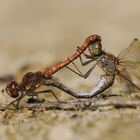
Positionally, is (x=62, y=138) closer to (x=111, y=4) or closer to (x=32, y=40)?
(x=32, y=40)

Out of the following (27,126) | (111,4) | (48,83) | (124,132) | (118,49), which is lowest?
(124,132)

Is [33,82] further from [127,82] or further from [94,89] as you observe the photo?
[127,82]

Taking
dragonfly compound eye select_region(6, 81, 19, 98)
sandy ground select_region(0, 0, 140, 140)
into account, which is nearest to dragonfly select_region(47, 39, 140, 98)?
dragonfly compound eye select_region(6, 81, 19, 98)

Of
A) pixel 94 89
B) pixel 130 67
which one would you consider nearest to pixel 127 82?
pixel 130 67

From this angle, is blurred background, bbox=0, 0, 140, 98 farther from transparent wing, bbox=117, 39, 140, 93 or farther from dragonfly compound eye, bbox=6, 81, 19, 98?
dragonfly compound eye, bbox=6, 81, 19, 98

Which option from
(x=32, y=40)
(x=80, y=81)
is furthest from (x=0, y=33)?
(x=80, y=81)

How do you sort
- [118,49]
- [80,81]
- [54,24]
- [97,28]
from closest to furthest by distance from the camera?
[80,81] < [118,49] < [97,28] < [54,24]
